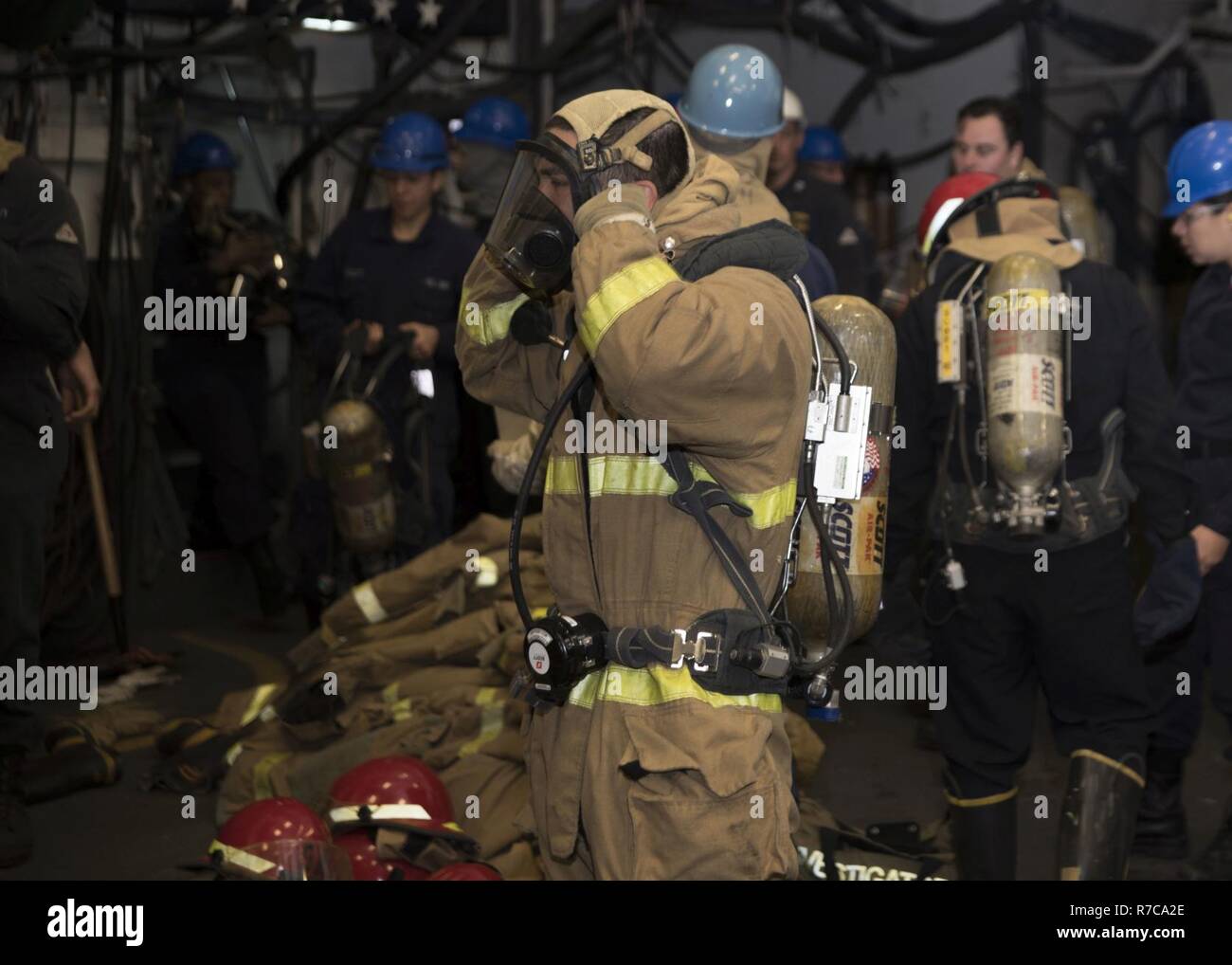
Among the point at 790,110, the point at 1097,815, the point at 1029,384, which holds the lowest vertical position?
the point at 1097,815

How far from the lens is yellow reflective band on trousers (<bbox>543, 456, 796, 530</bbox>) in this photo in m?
2.69

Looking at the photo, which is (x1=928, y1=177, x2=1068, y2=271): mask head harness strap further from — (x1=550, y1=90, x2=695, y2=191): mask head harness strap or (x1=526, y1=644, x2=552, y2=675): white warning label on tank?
(x1=526, y1=644, x2=552, y2=675): white warning label on tank

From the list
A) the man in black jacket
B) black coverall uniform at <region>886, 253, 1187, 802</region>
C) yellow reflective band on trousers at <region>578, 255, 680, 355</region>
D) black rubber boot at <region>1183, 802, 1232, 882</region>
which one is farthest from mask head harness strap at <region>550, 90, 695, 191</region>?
black rubber boot at <region>1183, 802, 1232, 882</region>

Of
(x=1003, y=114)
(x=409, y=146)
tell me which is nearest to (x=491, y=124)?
(x=409, y=146)

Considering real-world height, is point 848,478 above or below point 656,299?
below

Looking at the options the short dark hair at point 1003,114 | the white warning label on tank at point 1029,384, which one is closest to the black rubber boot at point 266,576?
the short dark hair at point 1003,114

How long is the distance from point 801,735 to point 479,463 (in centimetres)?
265

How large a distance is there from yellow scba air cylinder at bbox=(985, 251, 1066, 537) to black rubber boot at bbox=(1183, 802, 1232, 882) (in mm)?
1384

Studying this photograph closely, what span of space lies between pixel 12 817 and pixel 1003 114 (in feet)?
13.1

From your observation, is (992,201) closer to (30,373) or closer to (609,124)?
(609,124)

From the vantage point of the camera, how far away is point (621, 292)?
247cm
